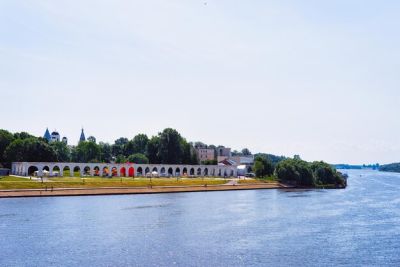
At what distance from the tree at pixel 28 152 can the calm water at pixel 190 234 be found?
4658cm

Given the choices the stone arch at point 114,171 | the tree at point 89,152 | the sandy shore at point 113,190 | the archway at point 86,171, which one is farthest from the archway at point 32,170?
the tree at point 89,152

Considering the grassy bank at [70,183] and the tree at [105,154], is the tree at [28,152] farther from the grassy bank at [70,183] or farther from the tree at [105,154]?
the tree at [105,154]

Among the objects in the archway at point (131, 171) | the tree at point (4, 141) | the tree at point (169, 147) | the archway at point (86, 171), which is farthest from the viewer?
the tree at point (169, 147)

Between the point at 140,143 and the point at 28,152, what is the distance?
62.4m

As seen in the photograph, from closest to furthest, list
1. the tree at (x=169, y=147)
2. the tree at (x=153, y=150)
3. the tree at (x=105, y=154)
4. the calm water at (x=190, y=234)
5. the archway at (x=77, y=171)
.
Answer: the calm water at (x=190, y=234)
the archway at (x=77, y=171)
the tree at (x=169, y=147)
the tree at (x=153, y=150)
the tree at (x=105, y=154)

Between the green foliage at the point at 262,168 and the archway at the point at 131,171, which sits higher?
the green foliage at the point at 262,168

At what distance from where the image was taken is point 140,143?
595ft

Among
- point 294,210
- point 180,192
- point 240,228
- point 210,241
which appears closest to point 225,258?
point 210,241

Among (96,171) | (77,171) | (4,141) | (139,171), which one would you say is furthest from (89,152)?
(96,171)

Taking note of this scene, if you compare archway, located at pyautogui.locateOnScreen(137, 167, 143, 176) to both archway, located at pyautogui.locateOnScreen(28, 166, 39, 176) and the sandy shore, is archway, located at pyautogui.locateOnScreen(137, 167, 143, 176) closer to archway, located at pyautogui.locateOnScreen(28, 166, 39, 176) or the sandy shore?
the sandy shore

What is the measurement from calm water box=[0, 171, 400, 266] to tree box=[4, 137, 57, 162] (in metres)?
46.6

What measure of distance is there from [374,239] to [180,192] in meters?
59.9

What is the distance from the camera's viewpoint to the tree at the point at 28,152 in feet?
403

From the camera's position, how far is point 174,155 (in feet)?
513
